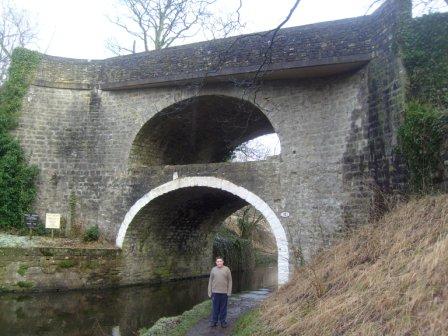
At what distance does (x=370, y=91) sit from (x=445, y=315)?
19.7 feet

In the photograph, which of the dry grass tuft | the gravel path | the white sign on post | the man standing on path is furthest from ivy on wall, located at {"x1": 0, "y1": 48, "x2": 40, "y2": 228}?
the dry grass tuft

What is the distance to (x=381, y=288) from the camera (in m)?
4.44

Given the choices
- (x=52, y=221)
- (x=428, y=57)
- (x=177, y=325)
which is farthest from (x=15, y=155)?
(x=428, y=57)

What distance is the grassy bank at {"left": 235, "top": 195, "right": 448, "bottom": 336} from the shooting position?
382 centimetres

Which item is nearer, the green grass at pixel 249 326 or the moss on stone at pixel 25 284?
the green grass at pixel 249 326

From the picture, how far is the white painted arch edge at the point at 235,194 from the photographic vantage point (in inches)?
376

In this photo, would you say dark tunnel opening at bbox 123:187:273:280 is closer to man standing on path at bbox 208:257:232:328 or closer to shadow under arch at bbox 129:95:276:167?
shadow under arch at bbox 129:95:276:167

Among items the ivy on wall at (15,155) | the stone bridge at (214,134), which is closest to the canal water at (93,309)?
the stone bridge at (214,134)

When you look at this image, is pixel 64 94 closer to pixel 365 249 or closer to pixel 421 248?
pixel 365 249

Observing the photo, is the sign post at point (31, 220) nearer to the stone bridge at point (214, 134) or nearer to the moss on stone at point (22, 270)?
the stone bridge at point (214, 134)

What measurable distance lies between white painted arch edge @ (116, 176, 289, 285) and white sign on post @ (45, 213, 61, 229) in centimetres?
159

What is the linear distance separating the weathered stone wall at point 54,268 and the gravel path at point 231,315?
3666mm

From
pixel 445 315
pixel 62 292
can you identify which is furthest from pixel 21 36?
pixel 445 315

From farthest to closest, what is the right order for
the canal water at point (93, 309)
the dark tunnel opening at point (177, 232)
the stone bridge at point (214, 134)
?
the dark tunnel opening at point (177, 232) → the stone bridge at point (214, 134) → the canal water at point (93, 309)
